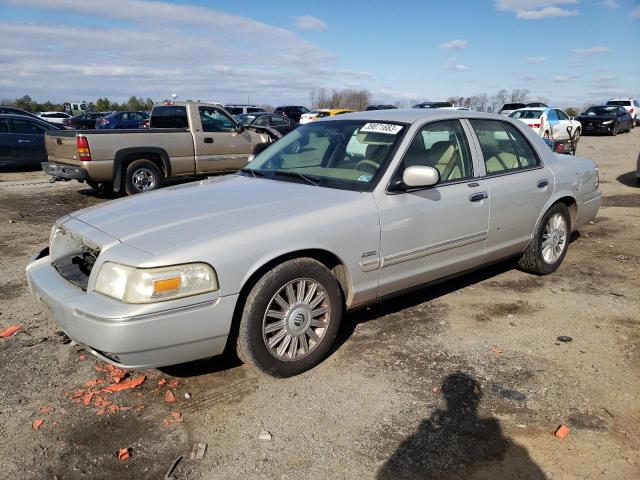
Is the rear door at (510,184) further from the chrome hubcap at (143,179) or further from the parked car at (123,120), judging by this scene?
the parked car at (123,120)

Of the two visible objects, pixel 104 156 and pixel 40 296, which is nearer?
pixel 40 296

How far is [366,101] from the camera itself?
215 feet

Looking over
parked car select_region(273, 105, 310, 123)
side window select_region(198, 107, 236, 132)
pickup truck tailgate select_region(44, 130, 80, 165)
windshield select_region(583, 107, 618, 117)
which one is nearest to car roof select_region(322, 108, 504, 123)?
pickup truck tailgate select_region(44, 130, 80, 165)

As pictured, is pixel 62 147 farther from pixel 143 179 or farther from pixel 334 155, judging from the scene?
pixel 334 155

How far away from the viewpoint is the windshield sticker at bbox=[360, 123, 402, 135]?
4.04 m

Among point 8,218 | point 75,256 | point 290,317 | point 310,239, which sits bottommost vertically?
point 8,218

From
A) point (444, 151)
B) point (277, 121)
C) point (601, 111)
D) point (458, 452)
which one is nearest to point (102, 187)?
point (444, 151)

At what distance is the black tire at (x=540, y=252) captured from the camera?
5.05 meters

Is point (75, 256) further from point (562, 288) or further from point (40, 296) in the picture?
point (562, 288)

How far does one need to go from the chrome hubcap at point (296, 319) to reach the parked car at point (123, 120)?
20.9 meters

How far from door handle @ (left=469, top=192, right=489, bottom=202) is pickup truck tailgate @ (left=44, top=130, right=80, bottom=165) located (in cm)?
745

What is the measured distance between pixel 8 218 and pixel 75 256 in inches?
229

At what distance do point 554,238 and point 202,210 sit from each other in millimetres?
3666

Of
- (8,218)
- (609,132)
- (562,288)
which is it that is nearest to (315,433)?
(562,288)
